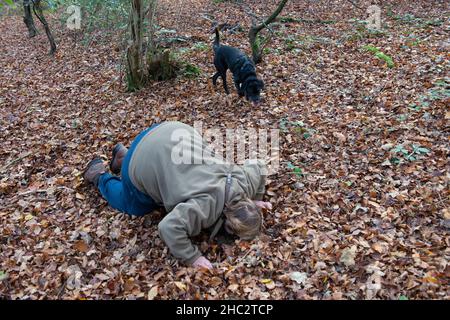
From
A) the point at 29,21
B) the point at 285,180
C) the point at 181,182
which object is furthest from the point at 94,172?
the point at 29,21

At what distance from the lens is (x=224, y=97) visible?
6414mm

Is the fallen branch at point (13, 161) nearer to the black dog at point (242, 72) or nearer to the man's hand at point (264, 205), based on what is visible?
the black dog at point (242, 72)

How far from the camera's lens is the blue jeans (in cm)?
356

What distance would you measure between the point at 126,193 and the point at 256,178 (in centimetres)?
137

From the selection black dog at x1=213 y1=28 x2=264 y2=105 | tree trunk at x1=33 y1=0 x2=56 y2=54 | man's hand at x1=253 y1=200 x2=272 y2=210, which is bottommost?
man's hand at x1=253 y1=200 x2=272 y2=210

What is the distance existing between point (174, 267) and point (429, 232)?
238 cm

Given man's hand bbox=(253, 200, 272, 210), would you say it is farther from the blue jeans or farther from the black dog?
the black dog

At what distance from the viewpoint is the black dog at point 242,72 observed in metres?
5.90

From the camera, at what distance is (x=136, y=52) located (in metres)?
6.76

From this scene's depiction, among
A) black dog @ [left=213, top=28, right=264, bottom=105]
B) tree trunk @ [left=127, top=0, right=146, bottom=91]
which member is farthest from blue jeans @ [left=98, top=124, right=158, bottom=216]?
tree trunk @ [left=127, top=0, right=146, bottom=91]

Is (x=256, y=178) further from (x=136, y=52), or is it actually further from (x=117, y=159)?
(x=136, y=52)

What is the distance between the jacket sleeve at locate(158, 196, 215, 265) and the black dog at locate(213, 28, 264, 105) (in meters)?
3.23

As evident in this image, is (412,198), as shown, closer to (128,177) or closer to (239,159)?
(239,159)

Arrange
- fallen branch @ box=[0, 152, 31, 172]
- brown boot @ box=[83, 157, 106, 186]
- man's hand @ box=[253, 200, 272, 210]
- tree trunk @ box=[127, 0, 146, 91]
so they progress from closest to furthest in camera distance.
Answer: man's hand @ box=[253, 200, 272, 210] → brown boot @ box=[83, 157, 106, 186] → fallen branch @ box=[0, 152, 31, 172] → tree trunk @ box=[127, 0, 146, 91]
